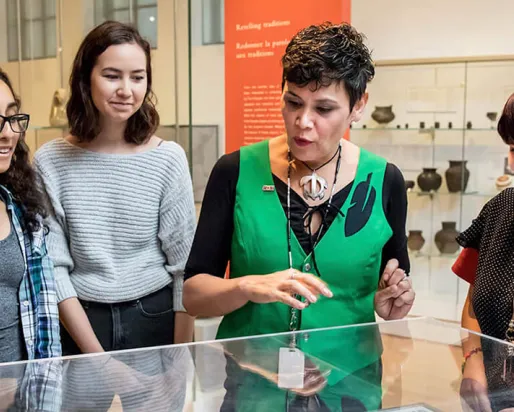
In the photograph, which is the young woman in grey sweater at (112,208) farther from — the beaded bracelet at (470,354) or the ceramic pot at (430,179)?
the ceramic pot at (430,179)

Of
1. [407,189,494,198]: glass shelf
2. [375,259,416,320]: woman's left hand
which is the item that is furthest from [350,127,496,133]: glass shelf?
[375,259,416,320]: woman's left hand

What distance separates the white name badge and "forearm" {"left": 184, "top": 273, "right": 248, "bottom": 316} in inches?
8.1

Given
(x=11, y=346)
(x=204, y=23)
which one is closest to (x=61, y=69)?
(x=204, y=23)

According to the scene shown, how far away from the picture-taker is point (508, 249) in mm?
1976

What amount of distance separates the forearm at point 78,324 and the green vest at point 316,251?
606mm

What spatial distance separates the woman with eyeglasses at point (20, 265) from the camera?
189cm

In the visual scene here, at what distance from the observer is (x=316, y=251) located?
1817 mm

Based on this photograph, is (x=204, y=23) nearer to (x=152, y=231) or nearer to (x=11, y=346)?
(x=152, y=231)

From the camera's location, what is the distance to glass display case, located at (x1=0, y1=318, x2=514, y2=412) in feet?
4.12

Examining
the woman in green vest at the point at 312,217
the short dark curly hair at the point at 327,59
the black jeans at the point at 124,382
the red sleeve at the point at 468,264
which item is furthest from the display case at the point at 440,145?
the black jeans at the point at 124,382

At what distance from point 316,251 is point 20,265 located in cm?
86

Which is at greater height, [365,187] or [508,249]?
[365,187]

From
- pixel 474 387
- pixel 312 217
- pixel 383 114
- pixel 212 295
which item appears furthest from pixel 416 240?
pixel 474 387

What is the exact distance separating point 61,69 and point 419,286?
374 centimetres
